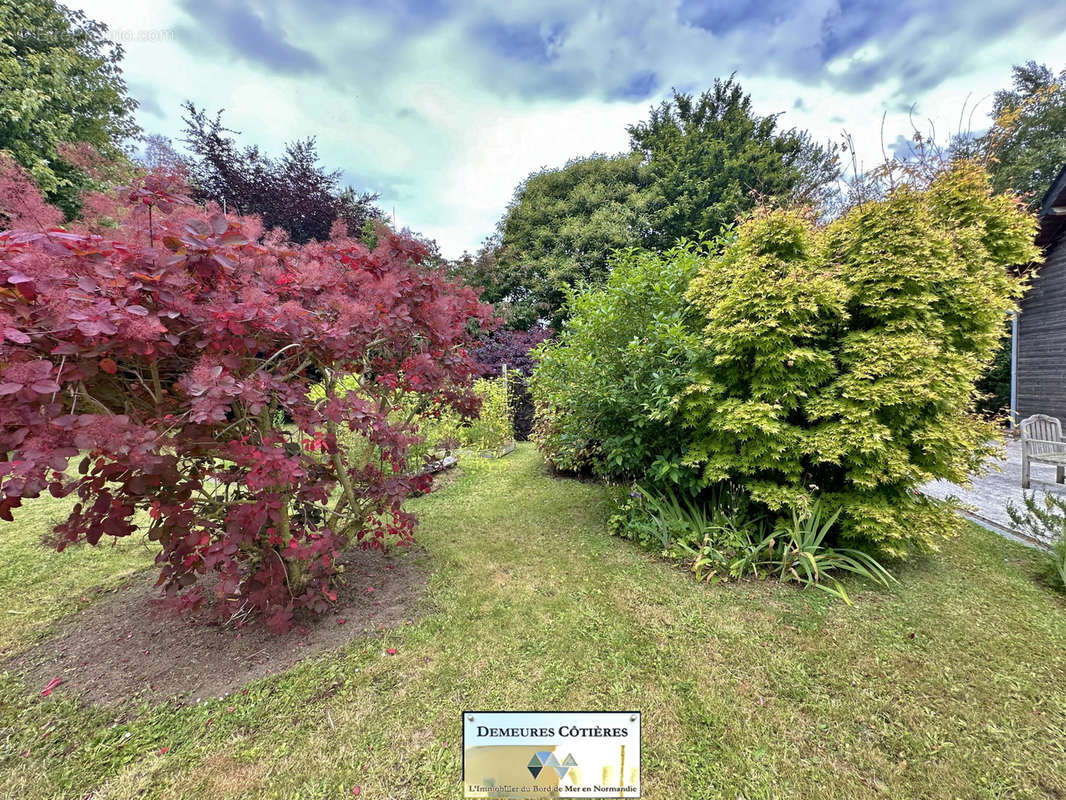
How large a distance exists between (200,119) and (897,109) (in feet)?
43.0

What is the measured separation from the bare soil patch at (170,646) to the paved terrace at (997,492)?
14.9 ft

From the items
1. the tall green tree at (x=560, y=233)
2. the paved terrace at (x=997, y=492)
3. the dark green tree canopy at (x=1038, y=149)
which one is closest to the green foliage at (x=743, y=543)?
the paved terrace at (x=997, y=492)

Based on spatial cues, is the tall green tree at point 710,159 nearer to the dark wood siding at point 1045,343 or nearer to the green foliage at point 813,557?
the dark wood siding at point 1045,343

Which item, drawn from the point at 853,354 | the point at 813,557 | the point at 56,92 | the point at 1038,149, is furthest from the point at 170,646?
the point at 1038,149

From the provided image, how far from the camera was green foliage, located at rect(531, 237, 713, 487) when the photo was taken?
2.89 meters

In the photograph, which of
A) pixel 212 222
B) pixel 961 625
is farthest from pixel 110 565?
pixel 961 625

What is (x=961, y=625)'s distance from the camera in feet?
6.80

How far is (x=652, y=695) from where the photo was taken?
1665 mm

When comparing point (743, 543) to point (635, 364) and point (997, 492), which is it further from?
point (997, 492)

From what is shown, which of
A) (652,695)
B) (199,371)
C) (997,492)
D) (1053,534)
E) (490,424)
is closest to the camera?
(199,371)

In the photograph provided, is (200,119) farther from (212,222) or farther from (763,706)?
(763,706)

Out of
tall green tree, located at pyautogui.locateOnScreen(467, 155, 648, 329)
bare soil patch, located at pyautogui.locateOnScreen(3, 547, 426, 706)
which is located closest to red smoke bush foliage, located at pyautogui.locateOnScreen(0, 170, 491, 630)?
bare soil patch, located at pyautogui.locateOnScreen(3, 547, 426, 706)

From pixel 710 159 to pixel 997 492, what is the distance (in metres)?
12.0

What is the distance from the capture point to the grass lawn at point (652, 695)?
1321 millimetres
